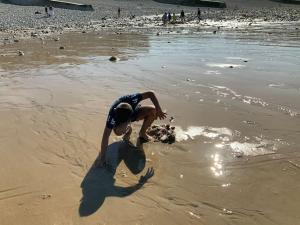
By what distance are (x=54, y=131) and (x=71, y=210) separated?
2586mm

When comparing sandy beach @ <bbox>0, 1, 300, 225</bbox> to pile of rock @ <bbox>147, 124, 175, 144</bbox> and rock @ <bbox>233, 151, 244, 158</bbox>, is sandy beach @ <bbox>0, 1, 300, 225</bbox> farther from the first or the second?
pile of rock @ <bbox>147, 124, 175, 144</bbox>

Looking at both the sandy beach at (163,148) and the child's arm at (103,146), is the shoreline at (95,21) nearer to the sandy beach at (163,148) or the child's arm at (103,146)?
the sandy beach at (163,148)

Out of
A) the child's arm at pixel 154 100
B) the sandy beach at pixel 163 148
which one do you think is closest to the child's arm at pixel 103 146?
the sandy beach at pixel 163 148

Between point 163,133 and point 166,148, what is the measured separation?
1.45 feet

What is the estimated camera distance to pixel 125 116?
5.47 metres

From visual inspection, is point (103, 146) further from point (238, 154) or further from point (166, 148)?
point (238, 154)

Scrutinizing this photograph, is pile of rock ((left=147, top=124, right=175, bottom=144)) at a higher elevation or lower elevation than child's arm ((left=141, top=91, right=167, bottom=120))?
lower

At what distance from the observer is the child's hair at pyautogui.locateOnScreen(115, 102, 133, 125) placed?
537 cm

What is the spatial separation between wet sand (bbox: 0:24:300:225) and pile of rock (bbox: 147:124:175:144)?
18 cm

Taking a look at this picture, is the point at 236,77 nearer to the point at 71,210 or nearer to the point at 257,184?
the point at 257,184

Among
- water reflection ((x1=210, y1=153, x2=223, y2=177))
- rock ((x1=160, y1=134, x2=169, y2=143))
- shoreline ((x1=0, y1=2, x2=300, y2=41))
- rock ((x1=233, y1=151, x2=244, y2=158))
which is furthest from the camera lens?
shoreline ((x1=0, y1=2, x2=300, y2=41))

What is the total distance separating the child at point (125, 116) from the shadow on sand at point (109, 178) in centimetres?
19

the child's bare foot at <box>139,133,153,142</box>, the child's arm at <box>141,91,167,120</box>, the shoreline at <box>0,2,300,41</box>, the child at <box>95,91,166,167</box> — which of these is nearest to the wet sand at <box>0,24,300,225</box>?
the child's bare foot at <box>139,133,153,142</box>

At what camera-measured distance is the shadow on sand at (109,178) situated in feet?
15.2
